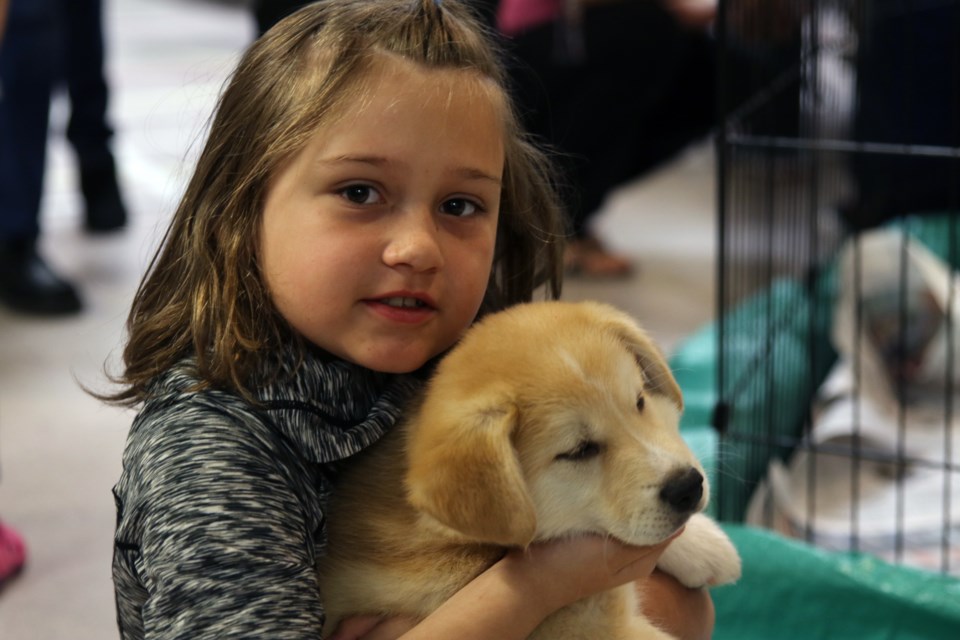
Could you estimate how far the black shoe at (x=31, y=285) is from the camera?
3.19 metres

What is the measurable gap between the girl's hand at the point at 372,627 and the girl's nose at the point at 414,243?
1.10ft

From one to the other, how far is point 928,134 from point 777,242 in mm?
543

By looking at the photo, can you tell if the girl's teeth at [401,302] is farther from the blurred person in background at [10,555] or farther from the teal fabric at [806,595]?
the blurred person in background at [10,555]

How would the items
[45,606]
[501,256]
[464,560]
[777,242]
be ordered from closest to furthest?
[464,560] < [501,256] < [45,606] < [777,242]

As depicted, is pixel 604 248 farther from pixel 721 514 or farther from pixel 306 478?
pixel 306 478

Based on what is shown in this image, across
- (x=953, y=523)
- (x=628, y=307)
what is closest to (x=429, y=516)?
(x=953, y=523)

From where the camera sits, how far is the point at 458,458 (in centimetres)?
97

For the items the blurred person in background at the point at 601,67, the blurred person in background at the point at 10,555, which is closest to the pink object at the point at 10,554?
the blurred person in background at the point at 10,555

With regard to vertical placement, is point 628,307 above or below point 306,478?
below

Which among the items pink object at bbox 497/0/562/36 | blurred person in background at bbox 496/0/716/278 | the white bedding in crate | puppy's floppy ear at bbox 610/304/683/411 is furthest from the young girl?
pink object at bbox 497/0/562/36

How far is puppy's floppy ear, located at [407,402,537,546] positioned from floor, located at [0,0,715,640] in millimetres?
503

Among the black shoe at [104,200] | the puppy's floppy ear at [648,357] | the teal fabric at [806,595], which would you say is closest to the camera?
the puppy's floppy ear at [648,357]

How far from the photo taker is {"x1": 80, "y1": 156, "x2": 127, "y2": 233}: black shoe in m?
3.87

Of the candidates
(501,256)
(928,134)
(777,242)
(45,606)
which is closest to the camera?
(501,256)
